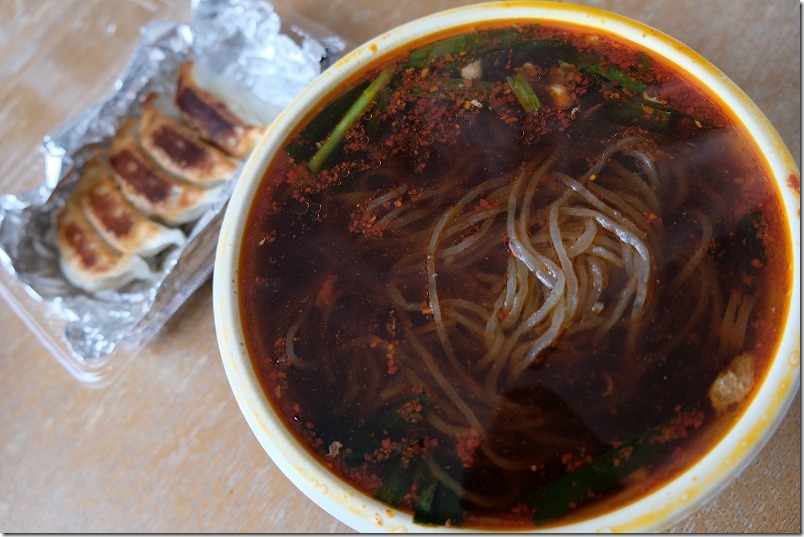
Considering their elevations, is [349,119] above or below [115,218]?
above

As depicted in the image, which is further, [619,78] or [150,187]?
[150,187]

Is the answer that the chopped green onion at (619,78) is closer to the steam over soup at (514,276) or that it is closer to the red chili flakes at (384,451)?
the steam over soup at (514,276)

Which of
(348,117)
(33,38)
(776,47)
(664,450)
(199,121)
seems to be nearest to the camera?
(664,450)

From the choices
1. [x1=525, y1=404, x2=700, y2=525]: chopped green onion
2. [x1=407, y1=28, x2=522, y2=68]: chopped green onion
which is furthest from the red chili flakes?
[x1=407, y1=28, x2=522, y2=68]: chopped green onion

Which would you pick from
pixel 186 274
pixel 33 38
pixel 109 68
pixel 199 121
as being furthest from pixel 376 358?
pixel 33 38

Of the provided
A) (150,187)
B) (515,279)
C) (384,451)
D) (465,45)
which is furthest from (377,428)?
(150,187)

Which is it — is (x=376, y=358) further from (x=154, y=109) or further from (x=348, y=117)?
(x=154, y=109)

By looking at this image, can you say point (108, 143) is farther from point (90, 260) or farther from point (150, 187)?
point (90, 260)
